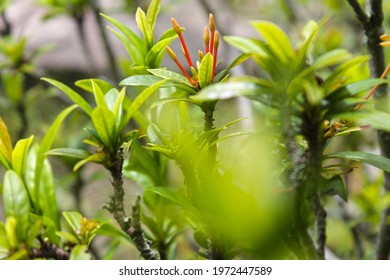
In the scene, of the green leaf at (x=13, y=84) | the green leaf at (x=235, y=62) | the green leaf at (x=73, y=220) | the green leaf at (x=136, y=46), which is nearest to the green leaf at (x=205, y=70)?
the green leaf at (x=235, y=62)

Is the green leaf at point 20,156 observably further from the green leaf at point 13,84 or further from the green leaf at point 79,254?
the green leaf at point 13,84

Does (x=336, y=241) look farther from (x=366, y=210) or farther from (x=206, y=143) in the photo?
(x=206, y=143)

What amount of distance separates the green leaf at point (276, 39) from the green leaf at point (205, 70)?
0.07 meters

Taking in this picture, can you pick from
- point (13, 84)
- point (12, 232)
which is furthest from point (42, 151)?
point (13, 84)

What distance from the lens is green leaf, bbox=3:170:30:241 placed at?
2.05 feet

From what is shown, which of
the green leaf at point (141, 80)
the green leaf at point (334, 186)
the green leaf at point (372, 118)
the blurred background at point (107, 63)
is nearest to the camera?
the green leaf at point (372, 118)

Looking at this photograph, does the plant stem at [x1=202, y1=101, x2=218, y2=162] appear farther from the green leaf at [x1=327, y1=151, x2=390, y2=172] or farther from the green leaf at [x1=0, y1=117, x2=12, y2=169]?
the green leaf at [x1=0, y1=117, x2=12, y2=169]

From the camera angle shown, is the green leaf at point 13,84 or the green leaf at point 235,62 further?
the green leaf at point 13,84

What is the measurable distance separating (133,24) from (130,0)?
1.23 meters

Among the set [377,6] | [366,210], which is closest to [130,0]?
[366,210]

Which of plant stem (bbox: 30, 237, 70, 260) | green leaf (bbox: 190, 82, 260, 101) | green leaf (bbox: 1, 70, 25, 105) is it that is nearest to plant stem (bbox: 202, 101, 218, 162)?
green leaf (bbox: 190, 82, 260, 101)

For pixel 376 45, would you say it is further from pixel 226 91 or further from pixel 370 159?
pixel 226 91

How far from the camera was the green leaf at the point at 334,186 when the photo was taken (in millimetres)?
710

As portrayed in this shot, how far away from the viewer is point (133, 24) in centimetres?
285
